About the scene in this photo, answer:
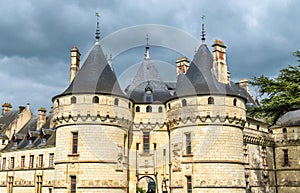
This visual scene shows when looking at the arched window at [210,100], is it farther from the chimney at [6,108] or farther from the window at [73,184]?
the chimney at [6,108]

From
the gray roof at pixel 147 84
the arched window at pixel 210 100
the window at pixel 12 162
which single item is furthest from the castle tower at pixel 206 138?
the window at pixel 12 162

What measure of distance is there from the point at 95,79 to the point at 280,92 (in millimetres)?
11047

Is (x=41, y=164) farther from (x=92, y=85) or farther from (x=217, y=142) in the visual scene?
(x=217, y=142)

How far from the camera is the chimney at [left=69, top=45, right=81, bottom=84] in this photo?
992 inches

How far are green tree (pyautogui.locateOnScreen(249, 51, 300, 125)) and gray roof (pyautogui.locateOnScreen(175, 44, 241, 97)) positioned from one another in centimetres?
208

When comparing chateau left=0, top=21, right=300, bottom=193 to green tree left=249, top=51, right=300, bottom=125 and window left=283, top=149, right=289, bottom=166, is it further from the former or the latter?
window left=283, top=149, right=289, bottom=166

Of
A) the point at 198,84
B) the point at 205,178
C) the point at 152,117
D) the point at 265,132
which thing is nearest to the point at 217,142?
the point at 205,178

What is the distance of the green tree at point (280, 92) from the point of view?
19.4m

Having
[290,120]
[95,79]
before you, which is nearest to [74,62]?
[95,79]

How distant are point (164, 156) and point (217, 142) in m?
4.60

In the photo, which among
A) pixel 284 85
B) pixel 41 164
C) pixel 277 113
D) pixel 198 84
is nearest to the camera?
pixel 284 85

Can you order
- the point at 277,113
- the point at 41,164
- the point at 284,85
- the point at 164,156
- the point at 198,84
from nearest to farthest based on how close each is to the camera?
the point at 284,85
the point at 277,113
the point at 198,84
the point at 164,156
the point at 41,164

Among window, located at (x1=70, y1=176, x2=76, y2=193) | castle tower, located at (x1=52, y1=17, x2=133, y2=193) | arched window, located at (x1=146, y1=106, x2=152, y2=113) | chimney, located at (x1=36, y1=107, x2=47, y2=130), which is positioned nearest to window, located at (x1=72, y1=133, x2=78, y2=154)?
castle tower, located at (x1=52, y1=17, x2=133, y2=193)

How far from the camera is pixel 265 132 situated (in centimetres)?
3266
